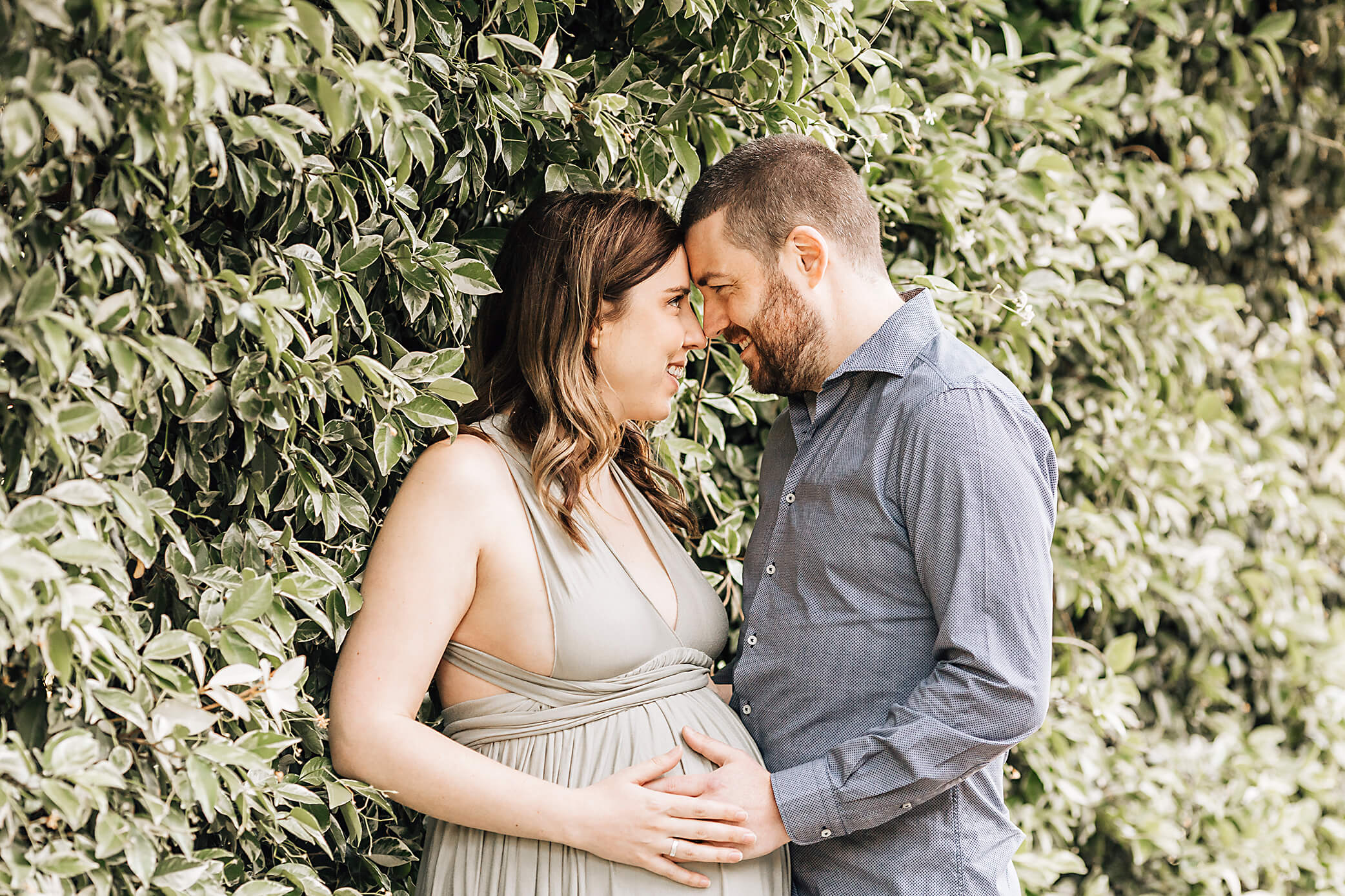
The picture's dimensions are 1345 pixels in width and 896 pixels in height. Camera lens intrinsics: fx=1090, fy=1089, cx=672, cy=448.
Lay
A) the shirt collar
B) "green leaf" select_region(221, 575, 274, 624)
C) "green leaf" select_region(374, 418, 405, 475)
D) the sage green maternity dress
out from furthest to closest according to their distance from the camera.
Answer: the shirt collar, the sage green maternity dress, "green leaf" select_region(374, 418, 405, 475), "green leaf" select_region(221, 575, 274, 624)

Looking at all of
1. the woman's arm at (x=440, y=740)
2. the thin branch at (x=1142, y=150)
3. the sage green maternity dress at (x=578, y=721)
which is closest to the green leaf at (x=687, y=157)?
the sage green maternity dress at (x=578, y=721)

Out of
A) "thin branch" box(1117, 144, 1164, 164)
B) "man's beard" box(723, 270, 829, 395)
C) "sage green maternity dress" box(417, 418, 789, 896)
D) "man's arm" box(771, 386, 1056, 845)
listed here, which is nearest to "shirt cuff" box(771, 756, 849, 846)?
"man's arm" box(771, 386, 1056, 845)

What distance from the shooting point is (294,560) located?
1440 mm

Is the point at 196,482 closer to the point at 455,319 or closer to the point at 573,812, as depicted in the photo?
the point at 455,319

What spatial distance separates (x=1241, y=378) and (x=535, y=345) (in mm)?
2319

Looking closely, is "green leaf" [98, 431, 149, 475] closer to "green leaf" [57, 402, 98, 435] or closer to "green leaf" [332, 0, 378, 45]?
"green leaf" [57, 402, 98, 435]

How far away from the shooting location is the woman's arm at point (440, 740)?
1.49 meters

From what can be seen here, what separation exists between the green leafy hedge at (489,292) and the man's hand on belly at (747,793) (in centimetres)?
43

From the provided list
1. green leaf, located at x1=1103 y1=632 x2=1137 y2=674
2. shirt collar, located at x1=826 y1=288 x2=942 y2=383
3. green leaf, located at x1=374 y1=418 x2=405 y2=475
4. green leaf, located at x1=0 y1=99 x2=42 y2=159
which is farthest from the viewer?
green leaf, located at x1=1103 y1=632 x2=1137 y2=674

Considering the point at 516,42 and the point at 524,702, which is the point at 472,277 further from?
the point at 524,702

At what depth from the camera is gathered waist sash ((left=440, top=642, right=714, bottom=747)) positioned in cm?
160

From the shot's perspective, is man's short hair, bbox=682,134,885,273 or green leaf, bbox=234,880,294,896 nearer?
green leaf, bbox=234,880,294,896

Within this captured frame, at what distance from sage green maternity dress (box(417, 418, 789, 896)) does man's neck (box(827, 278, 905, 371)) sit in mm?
513

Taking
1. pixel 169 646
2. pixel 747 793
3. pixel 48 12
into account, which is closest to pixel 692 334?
pixel 747 793
